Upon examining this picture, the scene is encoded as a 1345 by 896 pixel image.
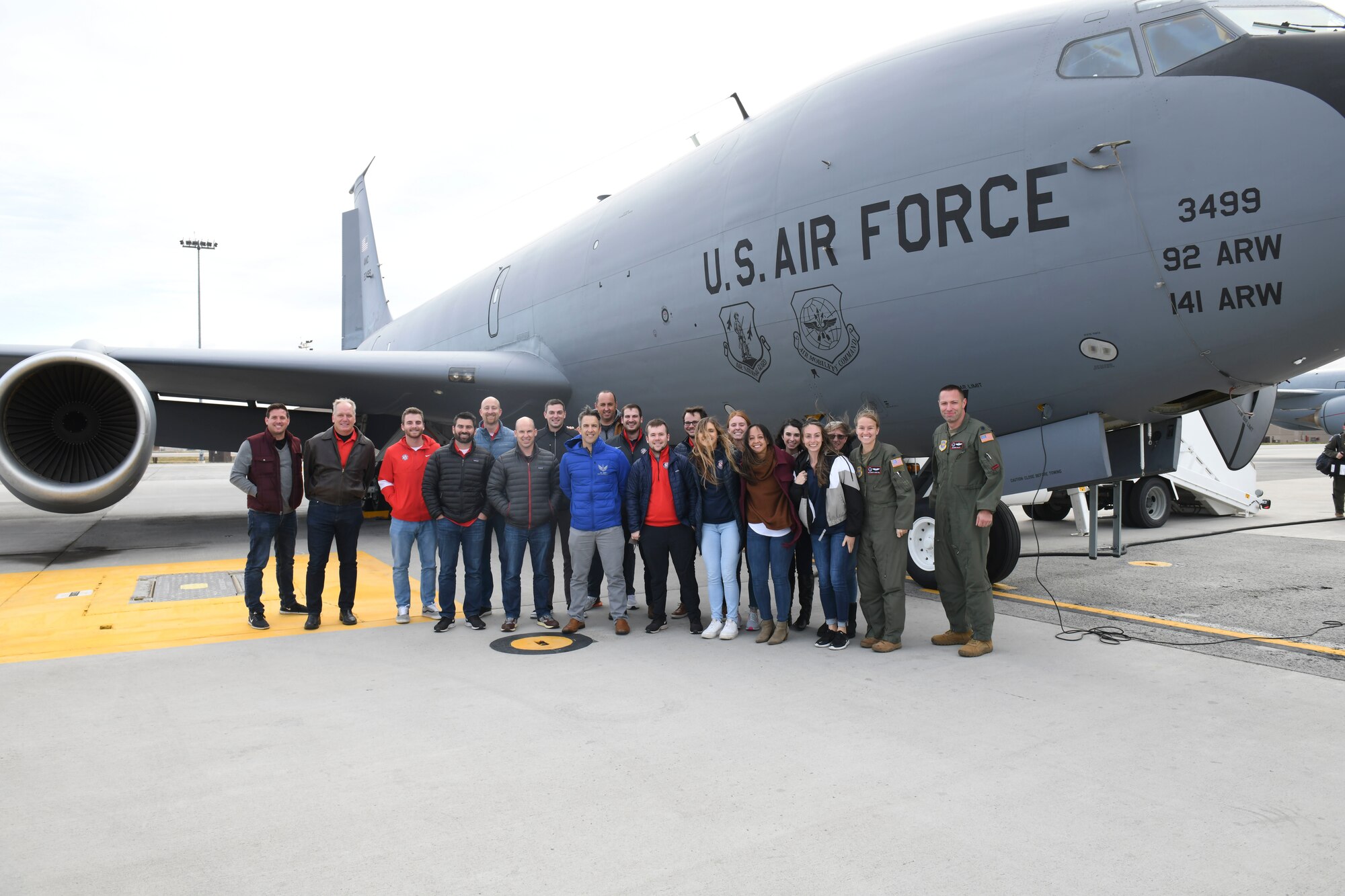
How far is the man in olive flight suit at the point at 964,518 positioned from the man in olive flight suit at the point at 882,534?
0.90 feet

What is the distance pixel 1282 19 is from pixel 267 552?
26.7ft

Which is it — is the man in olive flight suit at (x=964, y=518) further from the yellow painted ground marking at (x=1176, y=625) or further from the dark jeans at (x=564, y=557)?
the dark jeans at (x=564, y=557)

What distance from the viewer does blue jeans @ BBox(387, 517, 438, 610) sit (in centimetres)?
678

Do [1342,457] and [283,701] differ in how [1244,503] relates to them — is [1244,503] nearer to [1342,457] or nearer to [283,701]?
[1342,457]

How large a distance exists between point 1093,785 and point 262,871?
3076 millimetres

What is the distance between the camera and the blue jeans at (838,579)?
5.85 meters

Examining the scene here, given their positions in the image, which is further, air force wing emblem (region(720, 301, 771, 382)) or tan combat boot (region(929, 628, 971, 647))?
air force wing emblem (region(720, 301, 771, 382))

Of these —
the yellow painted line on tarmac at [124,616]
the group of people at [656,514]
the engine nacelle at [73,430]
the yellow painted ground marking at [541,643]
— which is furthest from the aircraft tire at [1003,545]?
the engine nacelle at [73,430]

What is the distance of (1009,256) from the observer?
5969 millimetres

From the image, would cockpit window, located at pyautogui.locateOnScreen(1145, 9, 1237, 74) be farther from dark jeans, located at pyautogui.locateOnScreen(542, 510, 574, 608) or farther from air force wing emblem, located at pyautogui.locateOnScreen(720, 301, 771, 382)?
dark jeans, located at pyautogui.locateOnScreen(542, 510, 574, 608)

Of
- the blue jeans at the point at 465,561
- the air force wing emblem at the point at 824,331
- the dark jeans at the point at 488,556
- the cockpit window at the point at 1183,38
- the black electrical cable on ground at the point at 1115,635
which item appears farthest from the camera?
the air force wing emblem at the point at 824,331

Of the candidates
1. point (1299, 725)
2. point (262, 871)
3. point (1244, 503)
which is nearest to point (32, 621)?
point (262, 871)

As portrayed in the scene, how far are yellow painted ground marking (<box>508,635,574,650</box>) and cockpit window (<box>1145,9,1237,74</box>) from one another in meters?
5.57

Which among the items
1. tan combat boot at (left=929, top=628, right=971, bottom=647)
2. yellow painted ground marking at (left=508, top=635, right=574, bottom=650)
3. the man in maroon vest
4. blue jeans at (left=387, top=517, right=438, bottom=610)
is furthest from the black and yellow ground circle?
tan combat boot at (left=929, top=628, right=971, bottom=647)
